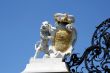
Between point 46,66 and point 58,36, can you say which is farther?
point 58,36

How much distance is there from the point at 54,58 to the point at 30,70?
2.22 feet

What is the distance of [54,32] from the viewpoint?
12195 millimetres

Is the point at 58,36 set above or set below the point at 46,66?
above

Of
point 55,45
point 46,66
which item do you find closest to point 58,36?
point 55,45

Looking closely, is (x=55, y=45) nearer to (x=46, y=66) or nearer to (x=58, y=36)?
(x=58, y=36)

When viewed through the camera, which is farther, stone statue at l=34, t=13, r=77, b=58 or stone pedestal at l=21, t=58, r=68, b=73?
stone statue at l=34, t=13, r=77, b=58

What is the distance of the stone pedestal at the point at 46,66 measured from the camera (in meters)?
11.5

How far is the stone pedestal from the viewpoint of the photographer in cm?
1151

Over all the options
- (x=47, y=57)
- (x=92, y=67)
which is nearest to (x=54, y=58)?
(x=47, y=57)

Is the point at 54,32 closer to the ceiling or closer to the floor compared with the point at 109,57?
closer to the ceiling

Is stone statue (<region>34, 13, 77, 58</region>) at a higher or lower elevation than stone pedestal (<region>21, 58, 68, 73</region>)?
higher

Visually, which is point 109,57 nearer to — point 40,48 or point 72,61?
point 72,61

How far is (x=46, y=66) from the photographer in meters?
11.7

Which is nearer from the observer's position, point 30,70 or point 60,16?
point 30,70
